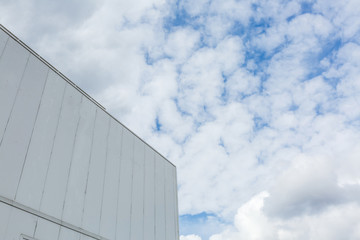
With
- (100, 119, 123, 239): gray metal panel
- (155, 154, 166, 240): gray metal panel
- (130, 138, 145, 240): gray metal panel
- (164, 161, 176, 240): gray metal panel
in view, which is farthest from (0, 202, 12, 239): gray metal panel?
(164, 161, 176, 240): gray metal panel

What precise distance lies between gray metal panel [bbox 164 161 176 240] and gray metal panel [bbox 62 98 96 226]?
5.72 metres

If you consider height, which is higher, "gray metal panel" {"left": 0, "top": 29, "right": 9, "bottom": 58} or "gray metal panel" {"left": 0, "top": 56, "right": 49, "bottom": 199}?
"gray metal panel" {"left": 0, "top": 29, "right": 9, "bottom": 58}

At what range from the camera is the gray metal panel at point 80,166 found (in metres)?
9.11

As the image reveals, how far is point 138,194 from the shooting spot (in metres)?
12.6

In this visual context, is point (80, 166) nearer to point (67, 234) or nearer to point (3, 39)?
point (67, 234)

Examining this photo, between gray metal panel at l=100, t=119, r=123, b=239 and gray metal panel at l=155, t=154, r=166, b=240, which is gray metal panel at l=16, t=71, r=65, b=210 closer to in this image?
gray metal panel at l=100, t=119, r=123, b=239

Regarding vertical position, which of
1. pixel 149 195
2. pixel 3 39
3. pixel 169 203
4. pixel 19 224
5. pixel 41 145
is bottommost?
pixel 19 224

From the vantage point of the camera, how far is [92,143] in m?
10.9

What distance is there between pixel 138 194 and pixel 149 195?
0.89 metres

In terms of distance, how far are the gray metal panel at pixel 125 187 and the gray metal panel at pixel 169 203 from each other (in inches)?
125

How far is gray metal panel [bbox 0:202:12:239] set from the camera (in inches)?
272

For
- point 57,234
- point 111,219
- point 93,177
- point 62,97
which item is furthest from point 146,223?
point 62,97

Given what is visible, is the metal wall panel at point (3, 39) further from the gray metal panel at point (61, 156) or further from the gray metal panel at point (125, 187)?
the gray metal panel at point (125, 187)

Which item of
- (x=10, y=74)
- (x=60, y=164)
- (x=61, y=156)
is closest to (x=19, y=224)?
(x=60, y=164)
